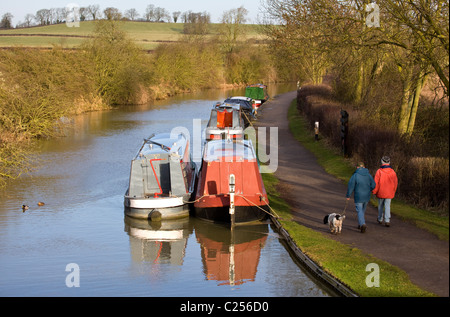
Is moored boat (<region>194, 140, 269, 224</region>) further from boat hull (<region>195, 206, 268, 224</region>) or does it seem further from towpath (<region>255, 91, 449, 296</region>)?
towpath (<region>255, 91, 449, 296</region>)

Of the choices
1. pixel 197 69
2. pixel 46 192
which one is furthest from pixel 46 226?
pixel 197 69

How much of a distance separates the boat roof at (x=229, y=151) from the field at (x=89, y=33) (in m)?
60.5

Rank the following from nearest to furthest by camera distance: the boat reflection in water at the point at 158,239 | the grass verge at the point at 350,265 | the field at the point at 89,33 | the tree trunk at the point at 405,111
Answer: the grass verge at the point at 350,265, the boat reflection in water at the point at 158,239, the tree trunk at the point at 405,111, the field at the point at 89,33

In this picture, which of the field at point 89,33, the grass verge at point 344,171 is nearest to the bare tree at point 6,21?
the field at point 89,33

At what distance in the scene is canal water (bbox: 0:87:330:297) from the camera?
11.5m

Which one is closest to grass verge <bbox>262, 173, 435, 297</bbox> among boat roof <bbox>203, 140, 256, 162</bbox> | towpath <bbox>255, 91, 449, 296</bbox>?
towpath <bbox>255, 91, 449, 296</bbox>

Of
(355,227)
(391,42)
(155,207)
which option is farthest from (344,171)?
(155,207)

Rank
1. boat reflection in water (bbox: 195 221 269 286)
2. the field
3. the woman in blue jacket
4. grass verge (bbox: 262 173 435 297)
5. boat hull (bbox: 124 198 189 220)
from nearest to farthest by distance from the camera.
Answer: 1. grass verge (bbox: 262 173 435 297)
2. boat reflection in water (bbox: 195 221 269 286)
3. the woman in blue jacket
4. boat hull (bbox: 124 198 189 220)
5. the field

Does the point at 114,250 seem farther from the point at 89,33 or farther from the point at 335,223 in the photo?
the point at 89,33

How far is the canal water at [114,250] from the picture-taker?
11.5 meters

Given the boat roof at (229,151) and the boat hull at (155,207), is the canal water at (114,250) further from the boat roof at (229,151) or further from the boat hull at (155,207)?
the boat roof at (229,151)

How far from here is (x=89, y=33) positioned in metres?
91.6

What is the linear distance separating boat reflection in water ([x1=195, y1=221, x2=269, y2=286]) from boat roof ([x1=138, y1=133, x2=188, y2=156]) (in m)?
2.98

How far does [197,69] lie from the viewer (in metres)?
71.0
